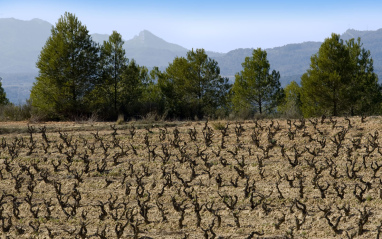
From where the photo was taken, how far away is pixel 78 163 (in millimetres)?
10969

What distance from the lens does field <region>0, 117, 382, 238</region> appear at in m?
6.90

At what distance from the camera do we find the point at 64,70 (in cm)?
2486

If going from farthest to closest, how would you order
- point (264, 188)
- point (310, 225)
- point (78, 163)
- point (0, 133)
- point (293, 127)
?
point (0, 133) < point (293, 127) < point (78, 163) < point (264, 188) < point (310, 225)

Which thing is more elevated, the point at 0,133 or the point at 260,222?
the point at 0,133

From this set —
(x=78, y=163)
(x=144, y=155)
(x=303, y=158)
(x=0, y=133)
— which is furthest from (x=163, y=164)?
(x=0, y=133)

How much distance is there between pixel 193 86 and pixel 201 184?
24.4 metres

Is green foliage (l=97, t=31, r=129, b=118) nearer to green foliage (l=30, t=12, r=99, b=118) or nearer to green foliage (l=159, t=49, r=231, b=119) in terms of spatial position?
green foliage (l=30, t=12, r=99, b=118)

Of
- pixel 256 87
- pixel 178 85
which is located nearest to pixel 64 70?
pixel 178 85

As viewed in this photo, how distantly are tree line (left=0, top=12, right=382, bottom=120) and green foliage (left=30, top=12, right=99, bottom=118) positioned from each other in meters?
0.06

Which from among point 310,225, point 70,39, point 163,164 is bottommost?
point 310,225

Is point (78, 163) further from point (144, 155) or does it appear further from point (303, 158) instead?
point (303, 158)

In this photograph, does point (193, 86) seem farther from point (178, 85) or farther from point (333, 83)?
point (333, 83)

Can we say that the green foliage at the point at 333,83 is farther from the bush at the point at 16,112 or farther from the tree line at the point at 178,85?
the bush at the point at 16,112

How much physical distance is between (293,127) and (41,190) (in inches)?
331
